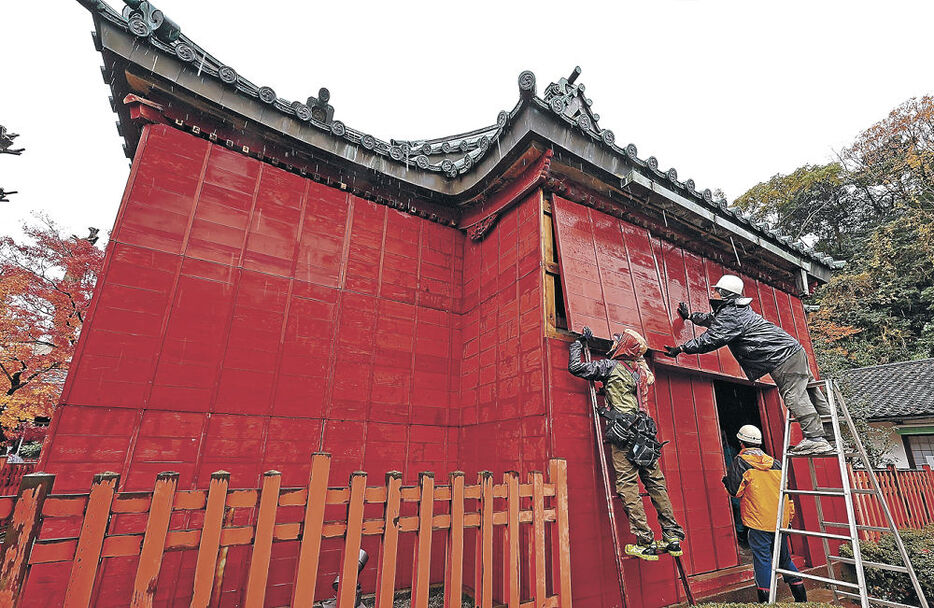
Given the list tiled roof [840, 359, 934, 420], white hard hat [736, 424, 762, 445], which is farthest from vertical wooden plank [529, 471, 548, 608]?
tiled roof [840, 359, 934, 420]

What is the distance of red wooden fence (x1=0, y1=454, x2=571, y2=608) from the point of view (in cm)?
190

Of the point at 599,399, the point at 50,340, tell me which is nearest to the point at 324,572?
the point at 599,399

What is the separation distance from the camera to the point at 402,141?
757cm

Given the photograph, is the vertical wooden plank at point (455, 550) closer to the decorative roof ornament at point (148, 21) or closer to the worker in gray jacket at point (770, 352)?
the worker in gray jacket at point (770, 352)

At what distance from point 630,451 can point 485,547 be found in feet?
7.06

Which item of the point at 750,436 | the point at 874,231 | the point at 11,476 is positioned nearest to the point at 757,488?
the point at 750,436

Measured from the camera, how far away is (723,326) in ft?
15.8

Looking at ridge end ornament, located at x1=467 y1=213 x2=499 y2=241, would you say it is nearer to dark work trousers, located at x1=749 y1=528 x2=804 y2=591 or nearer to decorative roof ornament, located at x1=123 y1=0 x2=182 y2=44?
decorative roof ornament, located at x1=123 y1=0 x2=182 y2=44

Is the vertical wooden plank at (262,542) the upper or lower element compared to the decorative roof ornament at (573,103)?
lower

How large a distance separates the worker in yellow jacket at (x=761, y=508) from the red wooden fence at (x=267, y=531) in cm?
308

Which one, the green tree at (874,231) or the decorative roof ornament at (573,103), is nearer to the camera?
the decorative roof ornament at (573,103)

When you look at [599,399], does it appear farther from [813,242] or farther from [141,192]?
[813,242]

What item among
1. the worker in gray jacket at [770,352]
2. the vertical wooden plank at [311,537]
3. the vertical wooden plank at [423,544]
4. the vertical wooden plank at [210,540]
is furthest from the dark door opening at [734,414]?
the vertical wooden plank at [210,540]

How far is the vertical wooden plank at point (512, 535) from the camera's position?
2.90m
